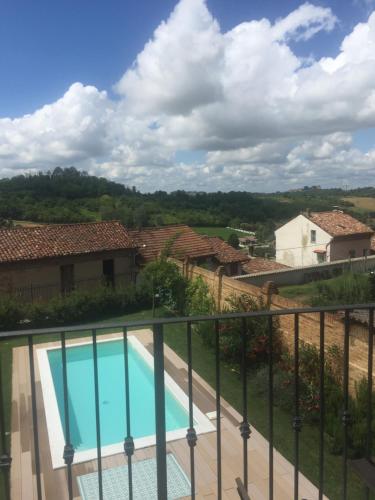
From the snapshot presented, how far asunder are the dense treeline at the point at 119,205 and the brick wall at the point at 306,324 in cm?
2073

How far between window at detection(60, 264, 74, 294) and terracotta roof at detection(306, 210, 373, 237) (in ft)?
56.4

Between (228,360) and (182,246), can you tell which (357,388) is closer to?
(228,360)

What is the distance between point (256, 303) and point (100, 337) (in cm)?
480

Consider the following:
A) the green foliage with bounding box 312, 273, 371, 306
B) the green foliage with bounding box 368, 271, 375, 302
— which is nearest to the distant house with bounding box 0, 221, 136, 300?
the green foliage with bounding box 312, 273, 371, 306

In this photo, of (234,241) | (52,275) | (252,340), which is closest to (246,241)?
(234,241)

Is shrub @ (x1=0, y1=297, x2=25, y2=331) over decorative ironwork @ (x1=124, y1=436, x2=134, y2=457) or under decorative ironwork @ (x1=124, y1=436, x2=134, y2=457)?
under

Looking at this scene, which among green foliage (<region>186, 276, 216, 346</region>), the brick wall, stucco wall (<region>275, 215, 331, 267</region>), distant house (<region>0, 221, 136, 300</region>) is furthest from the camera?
stucco wall (<region>275, 215, 331, 267</region>)

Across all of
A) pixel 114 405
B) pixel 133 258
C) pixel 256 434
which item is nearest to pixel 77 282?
pixel 133 258

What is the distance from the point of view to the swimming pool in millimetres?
6762

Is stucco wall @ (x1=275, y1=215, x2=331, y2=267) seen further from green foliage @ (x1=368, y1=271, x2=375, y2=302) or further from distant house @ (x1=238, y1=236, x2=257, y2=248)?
green foliage @ (x1=368, y1=271, x2=375, y2=302)

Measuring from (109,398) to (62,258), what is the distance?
896cm

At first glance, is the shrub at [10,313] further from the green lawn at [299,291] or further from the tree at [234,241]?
the tree at [234,241]

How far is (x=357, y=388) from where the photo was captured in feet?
22.8

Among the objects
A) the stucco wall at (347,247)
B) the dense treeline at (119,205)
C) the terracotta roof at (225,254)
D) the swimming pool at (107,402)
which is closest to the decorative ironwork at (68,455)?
the swimming pool at (107,402)
